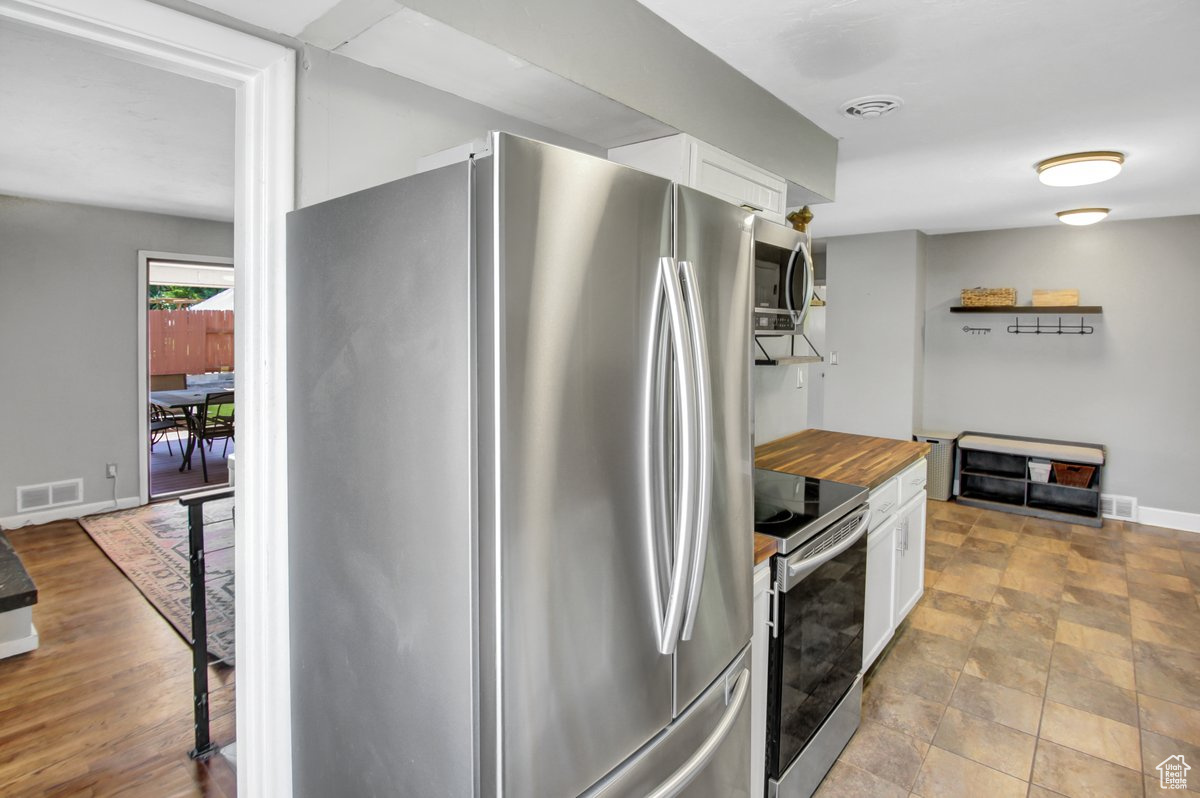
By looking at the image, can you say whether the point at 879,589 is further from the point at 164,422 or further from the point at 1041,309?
the point at 164,422

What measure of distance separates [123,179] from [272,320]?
11.8ft

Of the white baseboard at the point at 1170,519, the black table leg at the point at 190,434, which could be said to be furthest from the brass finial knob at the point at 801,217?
the black table leg at the point at 190,434

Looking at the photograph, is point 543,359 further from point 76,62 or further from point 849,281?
point 849,281

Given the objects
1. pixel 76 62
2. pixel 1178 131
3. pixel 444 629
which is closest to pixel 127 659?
pixel 76 62

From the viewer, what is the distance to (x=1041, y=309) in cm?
509

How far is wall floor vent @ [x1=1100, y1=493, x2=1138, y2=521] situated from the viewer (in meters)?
4.99

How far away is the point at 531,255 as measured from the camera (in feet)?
3.02

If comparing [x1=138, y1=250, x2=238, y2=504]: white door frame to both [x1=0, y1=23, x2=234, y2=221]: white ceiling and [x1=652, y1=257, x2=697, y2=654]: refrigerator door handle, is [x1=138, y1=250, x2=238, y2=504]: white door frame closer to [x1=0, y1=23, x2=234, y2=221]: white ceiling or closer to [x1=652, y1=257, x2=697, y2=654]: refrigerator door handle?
[x1=0, y1=23, x2=234, y2=221]: white ceiling

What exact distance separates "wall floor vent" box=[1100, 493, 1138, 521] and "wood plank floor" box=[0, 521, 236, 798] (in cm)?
621

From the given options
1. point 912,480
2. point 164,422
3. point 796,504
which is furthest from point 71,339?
point 912,480

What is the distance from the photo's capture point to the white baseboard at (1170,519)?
4785 mm

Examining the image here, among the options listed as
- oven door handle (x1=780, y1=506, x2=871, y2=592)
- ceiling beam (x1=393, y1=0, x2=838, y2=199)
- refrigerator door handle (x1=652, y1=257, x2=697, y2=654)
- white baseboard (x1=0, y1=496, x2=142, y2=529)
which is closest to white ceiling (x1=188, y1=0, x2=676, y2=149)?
ceiling beam (x1=393, y1=0, x2=838, y2=199)

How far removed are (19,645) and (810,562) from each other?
11.5ft

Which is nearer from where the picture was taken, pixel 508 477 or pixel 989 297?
pixel 508 477
